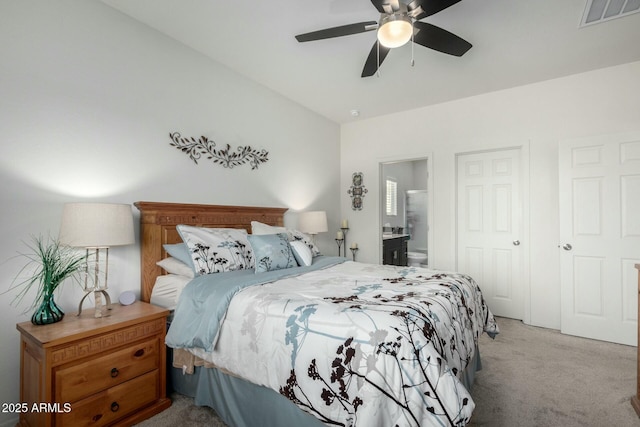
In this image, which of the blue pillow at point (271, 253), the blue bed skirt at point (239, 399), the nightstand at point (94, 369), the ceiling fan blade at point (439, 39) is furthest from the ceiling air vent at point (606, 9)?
the nightstand at point (94, 369)

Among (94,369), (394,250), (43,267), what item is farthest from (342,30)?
(394,250)

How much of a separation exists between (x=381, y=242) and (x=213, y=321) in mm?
3249

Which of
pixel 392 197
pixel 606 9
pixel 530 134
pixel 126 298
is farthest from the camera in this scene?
pixel 392 197

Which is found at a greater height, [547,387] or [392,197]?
[392,197]

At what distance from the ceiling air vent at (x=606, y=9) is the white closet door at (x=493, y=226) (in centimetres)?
151

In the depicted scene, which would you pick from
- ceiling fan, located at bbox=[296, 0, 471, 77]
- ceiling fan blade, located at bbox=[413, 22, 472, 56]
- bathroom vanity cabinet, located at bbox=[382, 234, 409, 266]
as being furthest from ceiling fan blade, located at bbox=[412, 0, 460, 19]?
bathroom vanity cabinet, located at bbox=[382, 234, 409, 266]

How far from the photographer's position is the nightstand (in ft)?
4.71

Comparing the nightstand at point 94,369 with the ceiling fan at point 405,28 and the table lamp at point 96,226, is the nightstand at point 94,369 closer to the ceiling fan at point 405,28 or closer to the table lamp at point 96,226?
the table lamp at point 96,226

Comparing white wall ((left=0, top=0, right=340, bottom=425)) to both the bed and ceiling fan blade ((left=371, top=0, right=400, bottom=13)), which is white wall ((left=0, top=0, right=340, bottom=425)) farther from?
ceiling fan blade ((left=371, top=0, right=400, bottom=13))

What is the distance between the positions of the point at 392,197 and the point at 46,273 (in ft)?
18.2

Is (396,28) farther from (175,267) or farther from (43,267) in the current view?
(43,267)

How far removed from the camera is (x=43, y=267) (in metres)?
1.74

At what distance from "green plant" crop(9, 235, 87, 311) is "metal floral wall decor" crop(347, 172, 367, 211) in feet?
11.5

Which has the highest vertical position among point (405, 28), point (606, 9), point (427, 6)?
point (606, 9)
